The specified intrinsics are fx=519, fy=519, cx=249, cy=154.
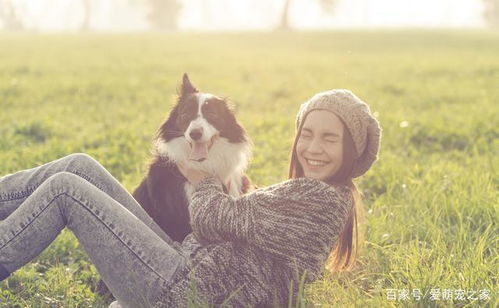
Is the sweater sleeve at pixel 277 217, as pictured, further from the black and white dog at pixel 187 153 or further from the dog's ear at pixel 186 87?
the dog's ear at pixel 186 87

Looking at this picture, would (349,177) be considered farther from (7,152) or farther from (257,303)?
(7,152)

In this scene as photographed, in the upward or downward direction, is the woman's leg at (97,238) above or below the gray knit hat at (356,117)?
below

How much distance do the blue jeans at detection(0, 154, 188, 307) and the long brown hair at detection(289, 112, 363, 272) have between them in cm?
90

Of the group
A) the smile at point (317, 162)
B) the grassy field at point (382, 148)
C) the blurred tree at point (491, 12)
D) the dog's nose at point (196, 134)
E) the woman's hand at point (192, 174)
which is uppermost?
the blurred tree at point (491, 12)

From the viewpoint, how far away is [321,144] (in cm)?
282

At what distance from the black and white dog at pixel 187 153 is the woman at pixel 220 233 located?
50cm

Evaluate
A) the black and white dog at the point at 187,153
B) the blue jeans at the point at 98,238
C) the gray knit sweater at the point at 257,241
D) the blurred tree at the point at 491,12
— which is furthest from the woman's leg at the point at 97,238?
the blurred tree at the point at 491,12

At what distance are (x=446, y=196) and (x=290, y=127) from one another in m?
4.08

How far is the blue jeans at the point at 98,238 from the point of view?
2.66 meters

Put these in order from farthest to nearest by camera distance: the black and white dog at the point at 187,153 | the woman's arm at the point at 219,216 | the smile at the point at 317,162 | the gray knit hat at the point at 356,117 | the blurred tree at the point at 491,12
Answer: the blurred tree at the point at 491,12
the black and white dog at the point at 187,153
the smile at the point at 317,162
the gray knit hat at the point at 356,117
the woman's arm at the point at 219,216

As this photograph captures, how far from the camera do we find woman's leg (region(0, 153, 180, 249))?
3.14m

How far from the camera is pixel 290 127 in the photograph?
8.18m

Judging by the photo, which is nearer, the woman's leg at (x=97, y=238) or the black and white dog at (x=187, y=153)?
the woman's leg at (x=97, y=238)

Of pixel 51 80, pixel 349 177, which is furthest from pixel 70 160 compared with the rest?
pixel 51 80
